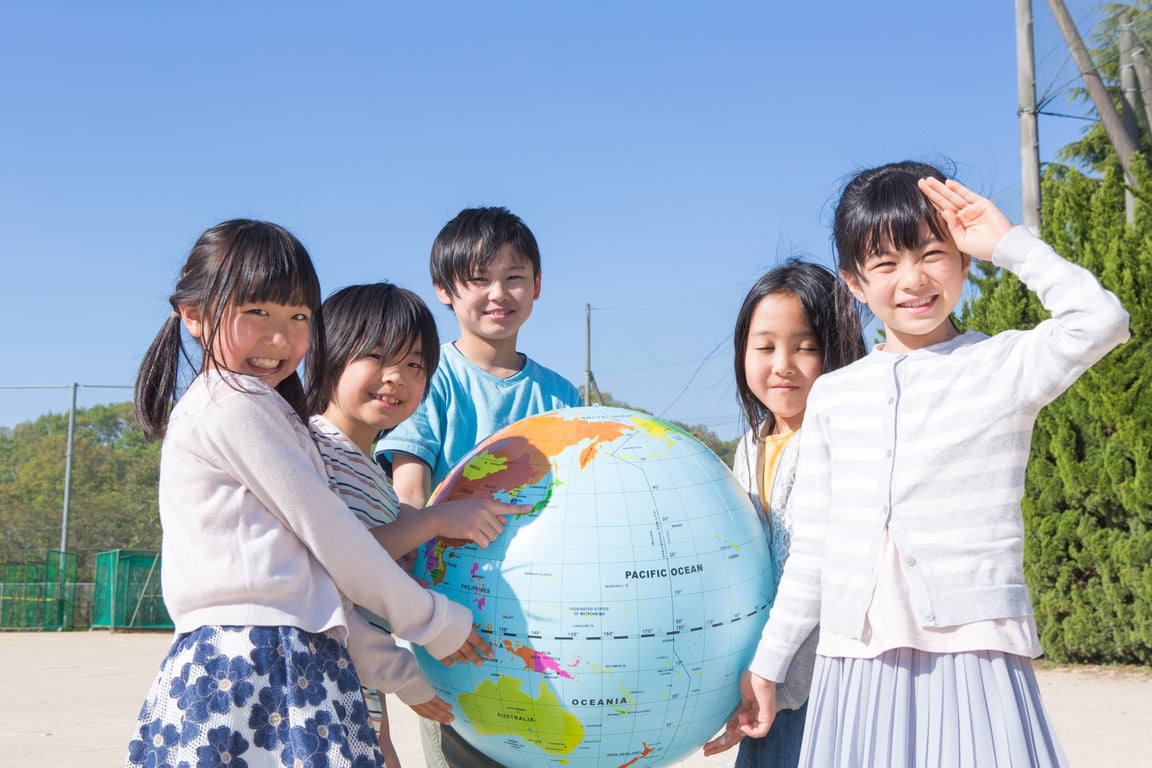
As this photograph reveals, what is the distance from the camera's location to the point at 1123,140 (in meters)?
11.0

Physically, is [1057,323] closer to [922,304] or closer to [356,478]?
[922,304]

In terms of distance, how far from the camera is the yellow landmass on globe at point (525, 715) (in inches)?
90.0

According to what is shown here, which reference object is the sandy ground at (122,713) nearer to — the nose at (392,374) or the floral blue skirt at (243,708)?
the nose at (392,374)

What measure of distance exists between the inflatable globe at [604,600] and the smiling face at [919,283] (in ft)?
1.95

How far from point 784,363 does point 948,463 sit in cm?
75

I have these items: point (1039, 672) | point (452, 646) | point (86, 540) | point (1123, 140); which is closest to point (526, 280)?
point (452, 646)

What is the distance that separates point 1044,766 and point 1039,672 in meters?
8.44

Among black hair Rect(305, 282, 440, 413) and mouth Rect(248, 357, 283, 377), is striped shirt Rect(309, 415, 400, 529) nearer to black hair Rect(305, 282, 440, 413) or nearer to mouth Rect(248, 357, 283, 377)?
black hair Rect(305, 282, 440, 413)

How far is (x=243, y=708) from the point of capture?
2.04 m

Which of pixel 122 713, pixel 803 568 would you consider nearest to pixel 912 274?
pixel 803 568

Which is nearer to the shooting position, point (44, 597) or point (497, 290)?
point (497, 290)

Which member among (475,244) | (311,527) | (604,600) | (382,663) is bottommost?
(382,663)

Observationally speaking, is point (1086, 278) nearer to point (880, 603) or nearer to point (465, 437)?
point (880, 603)

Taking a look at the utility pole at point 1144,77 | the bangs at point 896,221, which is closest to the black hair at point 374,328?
the bangs at point 896,221
